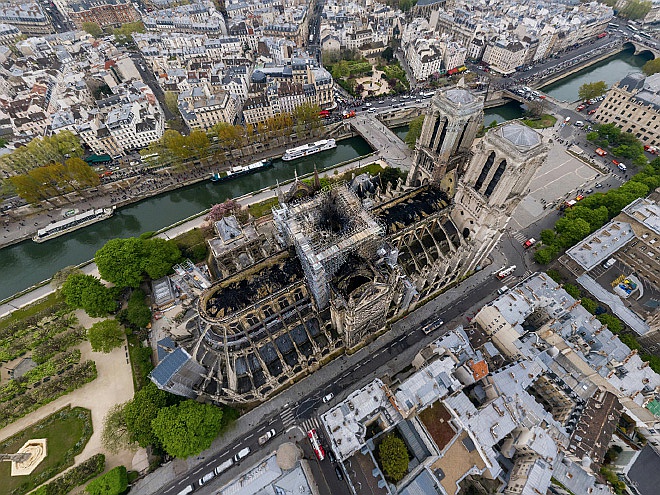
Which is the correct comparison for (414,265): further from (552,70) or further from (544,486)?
(552,70)

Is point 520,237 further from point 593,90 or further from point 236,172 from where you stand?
point 236,172

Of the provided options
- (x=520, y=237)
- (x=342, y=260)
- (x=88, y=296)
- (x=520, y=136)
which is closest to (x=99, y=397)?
(x=88, y=296)

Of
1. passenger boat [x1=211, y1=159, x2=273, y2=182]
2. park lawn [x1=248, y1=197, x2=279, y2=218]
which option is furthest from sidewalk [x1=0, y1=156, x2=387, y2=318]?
passenger boat [x1=211, y1=159, x2=273, y2=182]

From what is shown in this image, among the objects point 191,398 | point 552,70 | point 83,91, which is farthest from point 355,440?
point 552,70

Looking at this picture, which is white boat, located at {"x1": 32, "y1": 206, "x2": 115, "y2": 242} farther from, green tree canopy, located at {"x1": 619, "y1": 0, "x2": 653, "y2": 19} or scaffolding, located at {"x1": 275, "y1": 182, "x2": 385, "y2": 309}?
green tree canopy, located at {"x1": 619, "y1": 0, "x2": 653, "y2": 19}

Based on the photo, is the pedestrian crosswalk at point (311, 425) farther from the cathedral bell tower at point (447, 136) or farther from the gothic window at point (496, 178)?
the cathedral bell tower at point (447, 136)

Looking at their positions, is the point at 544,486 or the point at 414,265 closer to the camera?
the point at 544,486
